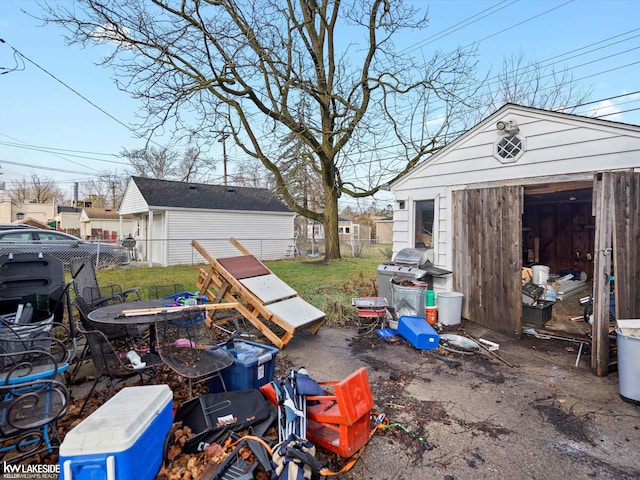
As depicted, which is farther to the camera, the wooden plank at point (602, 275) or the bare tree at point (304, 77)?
the bare tree at point (304, 77)

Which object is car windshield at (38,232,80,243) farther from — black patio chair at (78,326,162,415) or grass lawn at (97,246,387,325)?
black patio chair at (78,326,162,415)

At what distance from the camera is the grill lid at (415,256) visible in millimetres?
6102

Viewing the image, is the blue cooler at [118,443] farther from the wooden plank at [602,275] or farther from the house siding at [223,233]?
the house siding at [223,233]

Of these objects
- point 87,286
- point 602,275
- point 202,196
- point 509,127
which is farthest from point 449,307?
point 202,196

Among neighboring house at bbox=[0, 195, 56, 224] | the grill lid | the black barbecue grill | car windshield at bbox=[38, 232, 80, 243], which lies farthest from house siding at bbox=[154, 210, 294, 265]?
neighboring house at bbox=[0, 195, 56, 224]

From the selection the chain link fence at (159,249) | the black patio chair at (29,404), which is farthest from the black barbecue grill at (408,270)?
the chain link fence at (159,249)

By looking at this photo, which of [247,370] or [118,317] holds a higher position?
[118,317]

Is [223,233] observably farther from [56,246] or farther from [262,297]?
[262,297]

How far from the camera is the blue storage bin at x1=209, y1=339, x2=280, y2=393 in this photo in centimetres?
294

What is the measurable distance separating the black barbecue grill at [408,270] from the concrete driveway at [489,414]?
5.09 ft

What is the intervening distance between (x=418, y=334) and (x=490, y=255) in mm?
1997

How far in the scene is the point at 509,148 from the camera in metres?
5.33

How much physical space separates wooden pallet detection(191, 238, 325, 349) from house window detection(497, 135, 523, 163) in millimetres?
3950

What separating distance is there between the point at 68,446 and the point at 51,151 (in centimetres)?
3696
